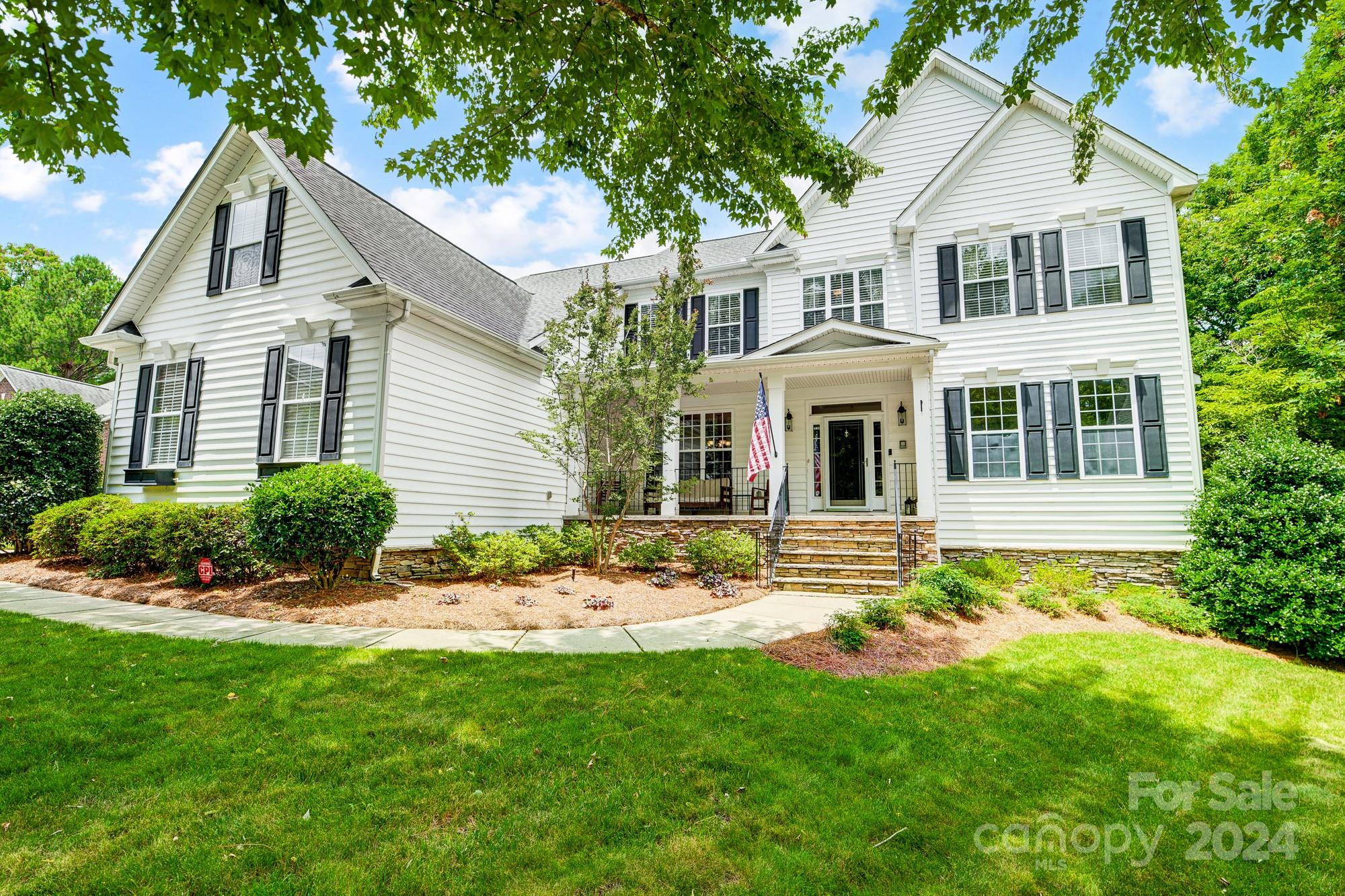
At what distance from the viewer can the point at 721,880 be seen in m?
2.37

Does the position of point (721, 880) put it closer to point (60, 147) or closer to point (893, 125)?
point (60, 147)

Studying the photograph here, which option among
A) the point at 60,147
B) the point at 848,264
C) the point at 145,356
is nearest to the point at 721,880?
the point at 60,147

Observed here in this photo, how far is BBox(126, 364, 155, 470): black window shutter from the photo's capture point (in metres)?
11.4

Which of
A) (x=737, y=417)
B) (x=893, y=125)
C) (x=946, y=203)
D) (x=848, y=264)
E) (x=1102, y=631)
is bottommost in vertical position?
(x=1102, y=631)

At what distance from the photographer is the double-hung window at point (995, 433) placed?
11.0 meters

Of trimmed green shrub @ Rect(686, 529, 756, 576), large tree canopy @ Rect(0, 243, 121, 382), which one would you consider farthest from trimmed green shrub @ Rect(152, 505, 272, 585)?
large tree canopy @ Rect(0, 243, 121, 382)

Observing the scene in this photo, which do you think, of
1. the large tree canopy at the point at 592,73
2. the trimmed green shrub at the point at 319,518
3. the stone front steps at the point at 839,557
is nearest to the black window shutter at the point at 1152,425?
the stone front steps at the point at 839,557

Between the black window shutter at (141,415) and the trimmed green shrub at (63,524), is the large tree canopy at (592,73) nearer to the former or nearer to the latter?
the trimmed green shrub at (63,524)

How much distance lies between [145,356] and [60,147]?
10856 mm

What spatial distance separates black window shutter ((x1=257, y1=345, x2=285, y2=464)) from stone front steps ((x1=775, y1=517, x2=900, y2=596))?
8.95m

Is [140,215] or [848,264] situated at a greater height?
[140,215]

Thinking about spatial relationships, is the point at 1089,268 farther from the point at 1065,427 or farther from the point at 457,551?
the point at 457,551

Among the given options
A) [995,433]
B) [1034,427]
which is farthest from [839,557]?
[1034,427]

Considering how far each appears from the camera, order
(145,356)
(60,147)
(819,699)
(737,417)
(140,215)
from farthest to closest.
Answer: (737,417)
(140,215)
(145,356)
(819,699)
(60,147)
